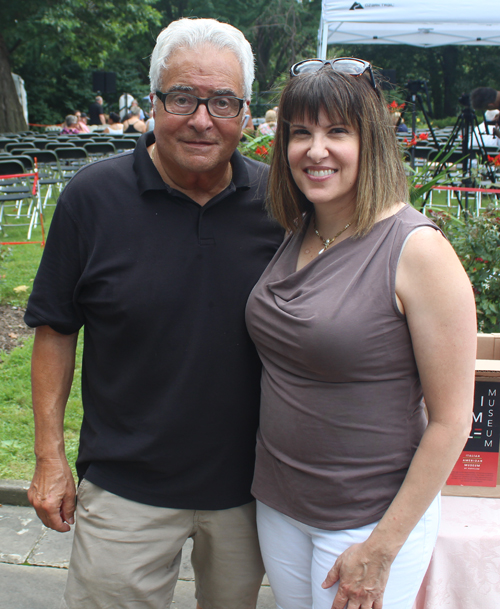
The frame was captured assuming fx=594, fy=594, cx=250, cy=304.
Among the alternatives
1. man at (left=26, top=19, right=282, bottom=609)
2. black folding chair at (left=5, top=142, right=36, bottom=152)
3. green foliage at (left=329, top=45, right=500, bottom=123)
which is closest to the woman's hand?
man at (left=26, top=19, right=282, bottom=609)

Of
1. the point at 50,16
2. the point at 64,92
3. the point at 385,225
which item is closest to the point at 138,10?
the point at 50,16

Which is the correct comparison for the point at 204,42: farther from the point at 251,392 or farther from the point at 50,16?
the point at 50,16

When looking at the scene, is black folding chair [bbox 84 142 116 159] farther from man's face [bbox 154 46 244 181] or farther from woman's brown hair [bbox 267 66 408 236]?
woman's brown hair [bbox 267 66 408 236]

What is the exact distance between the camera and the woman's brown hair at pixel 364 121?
1.49 metres

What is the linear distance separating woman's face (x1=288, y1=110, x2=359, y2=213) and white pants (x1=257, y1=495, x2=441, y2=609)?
2.76 ft

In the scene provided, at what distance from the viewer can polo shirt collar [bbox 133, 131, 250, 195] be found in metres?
1.71

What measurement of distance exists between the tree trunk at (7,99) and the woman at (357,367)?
21761mm

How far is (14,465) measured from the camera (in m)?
3.34

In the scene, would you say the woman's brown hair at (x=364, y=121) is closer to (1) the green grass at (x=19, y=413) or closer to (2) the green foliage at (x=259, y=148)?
(1) the green grass at (x=19, y=413)

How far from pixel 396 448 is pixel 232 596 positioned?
34.1 inches

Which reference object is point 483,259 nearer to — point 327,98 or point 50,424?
point 327,98

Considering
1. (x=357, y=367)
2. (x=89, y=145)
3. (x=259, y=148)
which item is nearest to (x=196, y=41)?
(x=357, y=367)

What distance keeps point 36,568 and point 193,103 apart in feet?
7.07

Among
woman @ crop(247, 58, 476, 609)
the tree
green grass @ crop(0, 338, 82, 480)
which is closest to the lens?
woman @ crop(247, 58, 476, 609)
